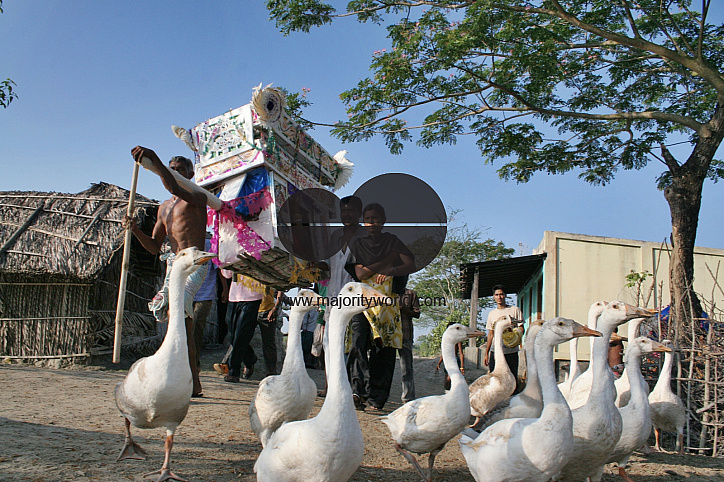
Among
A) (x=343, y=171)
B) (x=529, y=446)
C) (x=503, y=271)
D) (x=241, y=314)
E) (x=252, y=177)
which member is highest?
(x=343, y=171)

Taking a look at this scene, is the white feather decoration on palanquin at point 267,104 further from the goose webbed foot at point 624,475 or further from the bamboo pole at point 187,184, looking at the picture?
the goose webbed foot at point 624,475

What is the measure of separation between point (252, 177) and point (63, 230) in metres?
5.13

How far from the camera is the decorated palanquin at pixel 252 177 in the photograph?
15.6 feet

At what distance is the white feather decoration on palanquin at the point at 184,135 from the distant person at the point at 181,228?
451mm

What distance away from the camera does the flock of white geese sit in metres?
2.60

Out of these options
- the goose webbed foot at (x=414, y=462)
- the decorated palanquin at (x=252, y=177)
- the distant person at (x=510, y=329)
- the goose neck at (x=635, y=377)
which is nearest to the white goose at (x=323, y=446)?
the goose webbed foot at (x=414, y=462)

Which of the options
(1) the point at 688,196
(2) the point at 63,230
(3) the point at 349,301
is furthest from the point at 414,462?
(2) the point at 63,230

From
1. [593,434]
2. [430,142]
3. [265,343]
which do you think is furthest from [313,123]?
[593,434]

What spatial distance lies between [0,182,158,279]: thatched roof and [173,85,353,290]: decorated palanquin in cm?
376

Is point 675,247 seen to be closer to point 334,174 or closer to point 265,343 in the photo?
point 334,174

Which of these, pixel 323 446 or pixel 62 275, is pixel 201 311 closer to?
pixel 323 446

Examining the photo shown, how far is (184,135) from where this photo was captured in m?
5.25

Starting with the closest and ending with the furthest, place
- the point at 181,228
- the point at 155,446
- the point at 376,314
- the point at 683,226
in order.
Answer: the point at 155,446 → the point at 181,228 → the point at 376,314 → the point at 683,226

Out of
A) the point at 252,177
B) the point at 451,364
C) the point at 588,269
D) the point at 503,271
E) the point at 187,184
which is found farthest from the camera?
the point at 503,271
